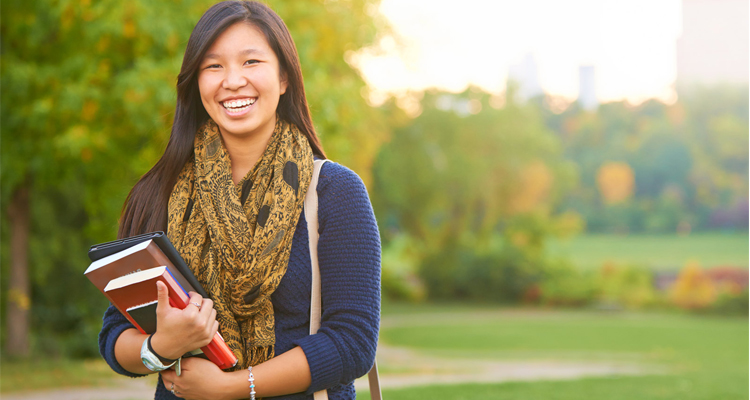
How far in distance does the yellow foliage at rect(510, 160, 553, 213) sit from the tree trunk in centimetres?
2071

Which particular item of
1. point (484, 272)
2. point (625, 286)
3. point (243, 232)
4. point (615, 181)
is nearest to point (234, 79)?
point (243, 232)

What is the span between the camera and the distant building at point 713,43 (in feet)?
86.7

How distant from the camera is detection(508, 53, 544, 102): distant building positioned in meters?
28.1

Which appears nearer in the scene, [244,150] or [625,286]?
[244,150]

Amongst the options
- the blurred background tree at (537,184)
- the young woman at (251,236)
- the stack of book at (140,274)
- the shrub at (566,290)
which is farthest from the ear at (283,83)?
the shrub at (566,290)

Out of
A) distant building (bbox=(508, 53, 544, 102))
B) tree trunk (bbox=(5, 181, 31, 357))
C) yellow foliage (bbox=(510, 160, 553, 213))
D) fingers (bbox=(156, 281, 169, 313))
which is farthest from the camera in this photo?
distant building (bbox=(508, 53, 544, 102))

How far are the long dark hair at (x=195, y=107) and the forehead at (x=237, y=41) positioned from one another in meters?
0.01

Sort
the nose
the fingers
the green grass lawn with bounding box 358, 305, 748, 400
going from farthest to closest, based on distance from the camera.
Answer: the green grass lawn with bounding box 358, 305, 748, 400 → the nose → the fingers

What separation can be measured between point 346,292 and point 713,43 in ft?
99.3

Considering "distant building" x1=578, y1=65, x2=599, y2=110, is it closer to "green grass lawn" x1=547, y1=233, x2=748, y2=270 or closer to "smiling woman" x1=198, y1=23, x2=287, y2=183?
"green grass lawn" x1=547, y1=233, x2=748, y2=270

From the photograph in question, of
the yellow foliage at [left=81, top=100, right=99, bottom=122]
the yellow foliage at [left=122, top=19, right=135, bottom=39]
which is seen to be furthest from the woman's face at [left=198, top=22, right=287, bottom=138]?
the yellow foliage at [left=81, top=100, right=99, bottom=122]

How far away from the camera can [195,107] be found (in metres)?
1.78

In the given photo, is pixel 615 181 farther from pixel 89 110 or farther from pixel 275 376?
pixel 275 376

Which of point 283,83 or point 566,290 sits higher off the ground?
point 283,83
